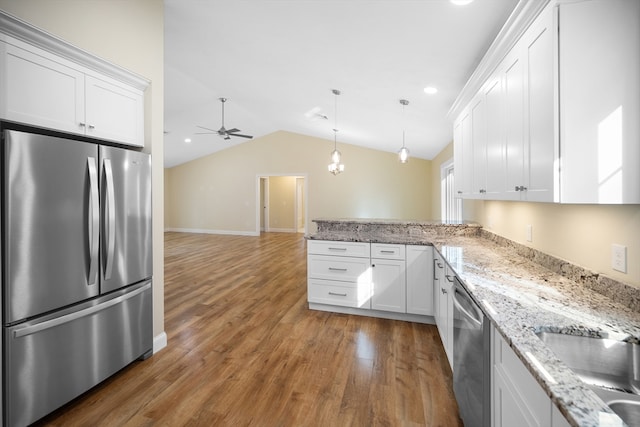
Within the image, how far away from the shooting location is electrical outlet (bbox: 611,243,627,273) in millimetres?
1325

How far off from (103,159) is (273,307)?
233cm

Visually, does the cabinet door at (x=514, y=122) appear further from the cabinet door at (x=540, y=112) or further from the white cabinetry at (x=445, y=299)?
the white cabinetry at (x=445, y=299)

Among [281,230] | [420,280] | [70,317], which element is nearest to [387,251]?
[420,280]

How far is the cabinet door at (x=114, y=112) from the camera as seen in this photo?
2031mm

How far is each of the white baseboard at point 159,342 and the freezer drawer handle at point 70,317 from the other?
0.49 m

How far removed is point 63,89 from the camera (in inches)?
72.9

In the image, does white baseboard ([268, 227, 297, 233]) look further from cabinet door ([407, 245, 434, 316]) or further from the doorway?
cabinet door ([407, 245, 434, 316])

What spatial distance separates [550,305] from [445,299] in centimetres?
111

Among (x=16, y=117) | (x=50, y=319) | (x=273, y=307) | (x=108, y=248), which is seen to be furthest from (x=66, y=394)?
(x=273, y=307)

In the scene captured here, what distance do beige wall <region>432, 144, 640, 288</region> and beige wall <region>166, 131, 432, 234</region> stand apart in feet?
21.2

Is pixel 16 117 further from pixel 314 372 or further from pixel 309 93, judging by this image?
pixel 309 93

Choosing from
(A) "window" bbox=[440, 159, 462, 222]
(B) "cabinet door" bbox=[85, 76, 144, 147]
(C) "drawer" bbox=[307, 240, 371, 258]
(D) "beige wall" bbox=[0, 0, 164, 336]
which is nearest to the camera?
(D) "beige wall" bbox=[0, 0, 164, 336]

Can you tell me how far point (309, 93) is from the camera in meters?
4.61

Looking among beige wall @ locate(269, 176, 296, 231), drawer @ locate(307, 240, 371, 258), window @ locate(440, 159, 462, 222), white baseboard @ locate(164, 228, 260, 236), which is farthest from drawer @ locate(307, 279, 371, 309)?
beige wall @ locate(269, 176, 296, 231)
